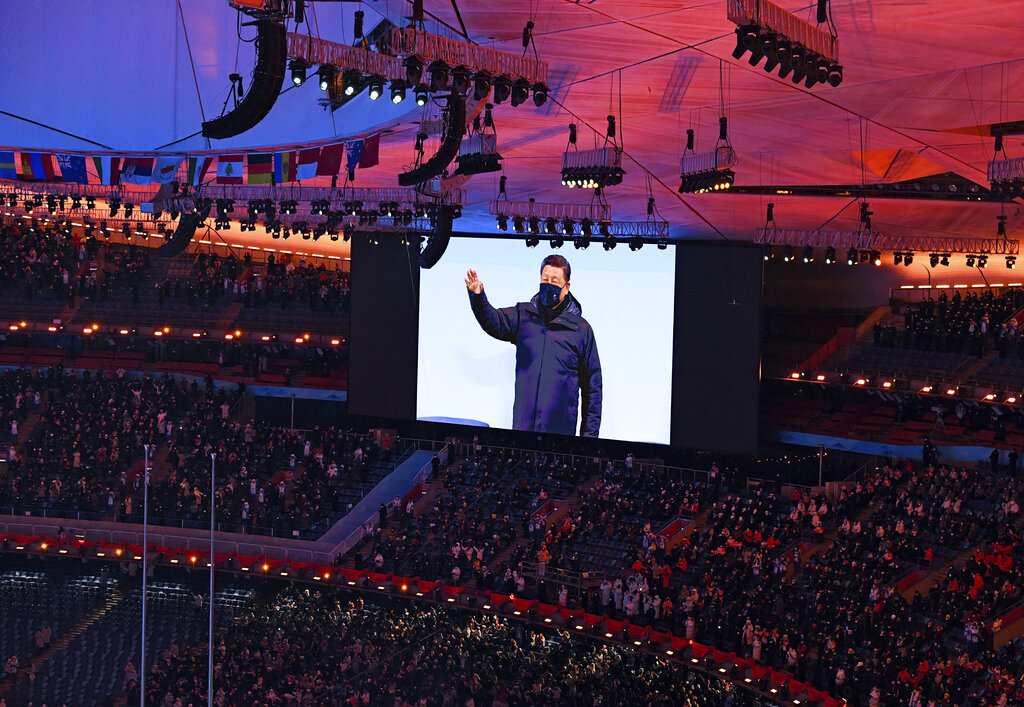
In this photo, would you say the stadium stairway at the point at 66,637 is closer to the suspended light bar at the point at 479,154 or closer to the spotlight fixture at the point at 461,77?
the suspended light bar at the point at 479,154

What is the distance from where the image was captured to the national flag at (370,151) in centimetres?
2330

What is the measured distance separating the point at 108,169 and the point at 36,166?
1499 mm

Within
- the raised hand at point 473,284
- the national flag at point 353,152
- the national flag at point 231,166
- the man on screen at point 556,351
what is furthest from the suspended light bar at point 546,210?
the national flag at point 353,152

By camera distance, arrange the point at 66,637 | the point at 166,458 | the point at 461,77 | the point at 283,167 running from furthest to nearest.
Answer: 1. the point at 166,458
2. the point at 66,637
3. the point at 283,167
4. the point at 461,77

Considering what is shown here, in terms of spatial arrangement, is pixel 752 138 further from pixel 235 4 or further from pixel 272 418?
pixel 272 418

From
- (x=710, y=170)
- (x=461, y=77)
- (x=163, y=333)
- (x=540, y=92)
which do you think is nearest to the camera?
(x=461, y=77)

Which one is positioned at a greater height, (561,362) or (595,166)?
(595,166)

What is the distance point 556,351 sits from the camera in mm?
39750

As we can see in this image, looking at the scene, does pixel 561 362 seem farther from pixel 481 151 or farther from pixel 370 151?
pixel 481 151

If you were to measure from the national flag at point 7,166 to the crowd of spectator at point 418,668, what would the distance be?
469 inches

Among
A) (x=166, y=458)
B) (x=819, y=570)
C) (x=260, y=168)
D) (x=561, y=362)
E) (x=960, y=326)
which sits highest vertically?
(x=260, y=168)

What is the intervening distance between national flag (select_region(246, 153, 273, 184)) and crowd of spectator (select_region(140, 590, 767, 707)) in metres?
11.0

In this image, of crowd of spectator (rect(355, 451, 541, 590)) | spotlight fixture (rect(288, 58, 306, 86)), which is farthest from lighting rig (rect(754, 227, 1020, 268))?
spotlight fixture (rect(288, 58, 306, 86))

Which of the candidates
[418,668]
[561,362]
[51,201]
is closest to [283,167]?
[51,201]
